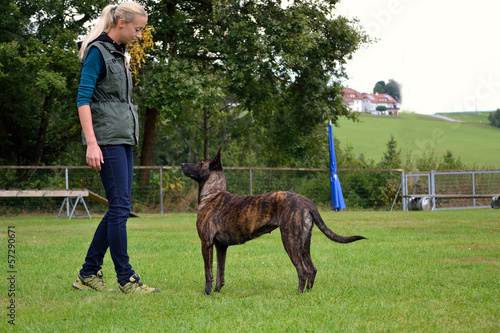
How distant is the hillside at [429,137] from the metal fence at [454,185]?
277cm

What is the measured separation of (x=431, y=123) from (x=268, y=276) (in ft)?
120

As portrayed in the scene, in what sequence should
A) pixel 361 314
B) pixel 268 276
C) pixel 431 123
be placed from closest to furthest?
pixel 361 314 < pixel 268 276 < pixel 431 123

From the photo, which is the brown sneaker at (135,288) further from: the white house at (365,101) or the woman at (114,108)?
the white house at (365,101)

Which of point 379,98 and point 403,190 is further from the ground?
point 379,98

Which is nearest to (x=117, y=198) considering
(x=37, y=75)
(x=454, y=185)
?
(x=37, y=75)

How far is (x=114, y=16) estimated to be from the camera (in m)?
4.40

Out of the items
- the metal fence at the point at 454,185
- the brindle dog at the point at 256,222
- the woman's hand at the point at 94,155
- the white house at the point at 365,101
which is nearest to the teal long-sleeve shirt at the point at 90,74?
the woman's hand at the point at 94,155

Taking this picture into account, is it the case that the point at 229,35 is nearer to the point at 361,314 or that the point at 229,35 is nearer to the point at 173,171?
the point at 173,171

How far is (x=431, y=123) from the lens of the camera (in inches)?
1535

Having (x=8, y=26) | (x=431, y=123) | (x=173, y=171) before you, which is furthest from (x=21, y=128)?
(x=431, y=123)

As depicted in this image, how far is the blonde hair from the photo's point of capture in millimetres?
4289

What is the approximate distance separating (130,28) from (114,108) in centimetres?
68

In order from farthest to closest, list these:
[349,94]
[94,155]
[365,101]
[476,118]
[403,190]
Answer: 1. [476,118]
2. [365,101]
3. [349,94]
4. [403,190]
5. [94,155]

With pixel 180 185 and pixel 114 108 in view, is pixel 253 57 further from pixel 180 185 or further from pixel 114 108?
pixel 114 108
